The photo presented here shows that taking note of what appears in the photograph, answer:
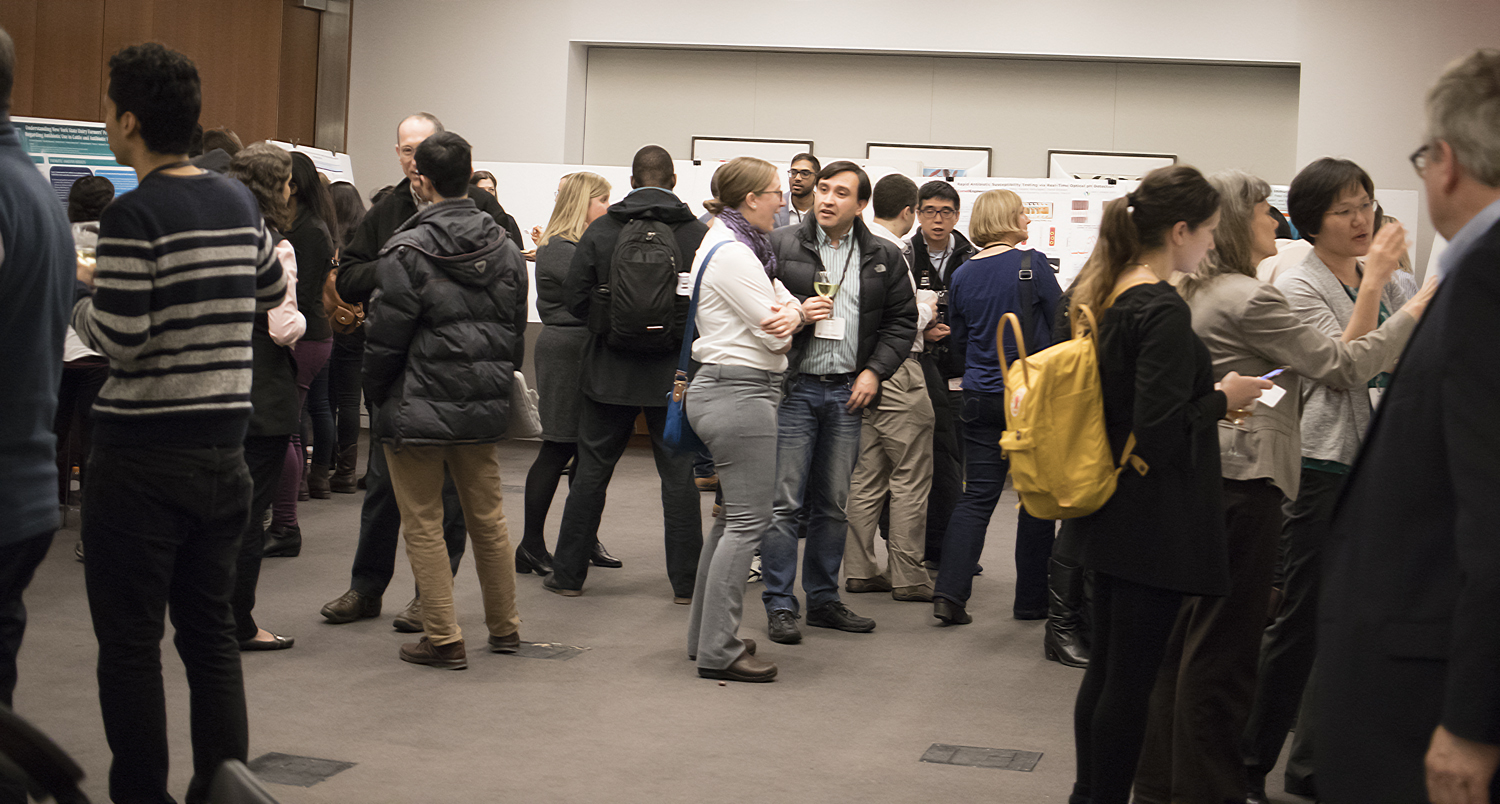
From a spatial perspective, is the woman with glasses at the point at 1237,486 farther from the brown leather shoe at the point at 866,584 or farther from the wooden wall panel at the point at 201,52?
the wooden wall panel at the point at 201,52

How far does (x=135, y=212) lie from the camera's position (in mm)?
2268

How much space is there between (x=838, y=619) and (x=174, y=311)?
2702mm

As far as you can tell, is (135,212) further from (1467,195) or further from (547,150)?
(547,150)

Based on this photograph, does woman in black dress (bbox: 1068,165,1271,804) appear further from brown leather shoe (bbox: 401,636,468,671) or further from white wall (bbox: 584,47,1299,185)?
white wall (bbox: 584,47,1299,185)

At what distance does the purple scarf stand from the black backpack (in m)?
0.55

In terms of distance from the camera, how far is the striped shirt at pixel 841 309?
428 cm

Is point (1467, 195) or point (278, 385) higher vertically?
point (1467, 195)

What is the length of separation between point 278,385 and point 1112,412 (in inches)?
95.7

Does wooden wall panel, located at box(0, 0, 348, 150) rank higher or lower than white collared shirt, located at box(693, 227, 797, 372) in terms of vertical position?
higher

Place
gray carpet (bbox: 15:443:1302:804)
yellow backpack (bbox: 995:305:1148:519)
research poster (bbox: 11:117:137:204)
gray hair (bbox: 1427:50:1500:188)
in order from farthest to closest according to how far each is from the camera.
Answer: research poster (bbox: 11:117:137:204) < gray carpet (bbox: 15:443:1302:804) < yellow backpack (bbox: 995:305:1148:519) < gray hair (bbox: 1427:50:1500:188)

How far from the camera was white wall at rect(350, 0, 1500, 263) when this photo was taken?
9.27 metres

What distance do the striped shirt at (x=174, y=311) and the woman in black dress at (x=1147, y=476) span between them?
162cm

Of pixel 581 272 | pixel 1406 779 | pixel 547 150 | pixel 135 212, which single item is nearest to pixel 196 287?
pixel 135 212

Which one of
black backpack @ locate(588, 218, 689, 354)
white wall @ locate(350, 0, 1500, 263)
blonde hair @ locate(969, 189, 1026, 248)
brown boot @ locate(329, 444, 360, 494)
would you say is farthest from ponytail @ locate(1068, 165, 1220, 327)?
white wall @ locate(350, 0, 1500, 263)
